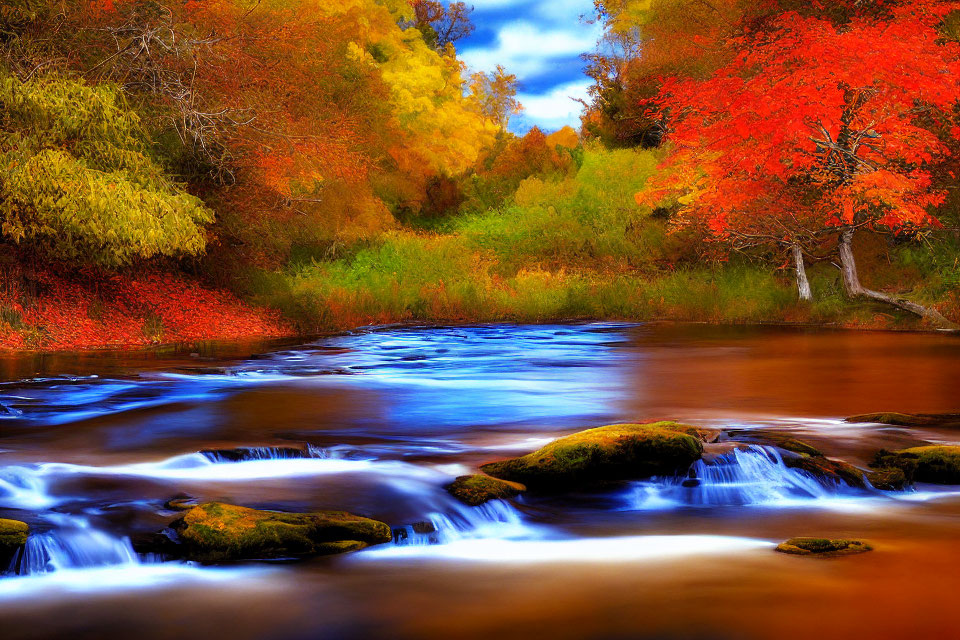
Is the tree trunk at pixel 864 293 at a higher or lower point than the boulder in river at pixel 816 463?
higher

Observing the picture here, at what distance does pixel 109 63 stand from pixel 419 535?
43.8ft

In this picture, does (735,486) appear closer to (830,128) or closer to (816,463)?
(816,463)

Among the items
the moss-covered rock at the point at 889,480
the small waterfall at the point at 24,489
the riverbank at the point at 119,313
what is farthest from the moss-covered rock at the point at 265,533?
the riverbank at the point at 119,313

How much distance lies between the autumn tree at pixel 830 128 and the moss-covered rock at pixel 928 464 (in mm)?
11292

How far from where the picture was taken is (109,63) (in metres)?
17.3

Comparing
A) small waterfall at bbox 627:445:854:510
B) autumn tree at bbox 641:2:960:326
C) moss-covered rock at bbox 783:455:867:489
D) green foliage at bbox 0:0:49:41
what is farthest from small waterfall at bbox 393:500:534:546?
autumn tree at bbox 641:2:960:326

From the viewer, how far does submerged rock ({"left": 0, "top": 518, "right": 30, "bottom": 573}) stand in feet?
18.8

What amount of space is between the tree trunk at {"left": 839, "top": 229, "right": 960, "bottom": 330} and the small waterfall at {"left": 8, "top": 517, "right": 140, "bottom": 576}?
18482 millimetres

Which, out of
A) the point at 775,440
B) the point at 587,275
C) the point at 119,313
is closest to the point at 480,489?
the point at 775,440

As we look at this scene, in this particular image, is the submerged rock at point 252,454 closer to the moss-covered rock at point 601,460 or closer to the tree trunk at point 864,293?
the moss-covered rock at point 601,460

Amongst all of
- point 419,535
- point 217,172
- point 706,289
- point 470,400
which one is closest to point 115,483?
point 419,535

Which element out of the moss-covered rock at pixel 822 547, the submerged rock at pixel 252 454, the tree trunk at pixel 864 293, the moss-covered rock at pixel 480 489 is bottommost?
the moss-covered rock at pixel 822 547

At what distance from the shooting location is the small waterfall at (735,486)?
7.52 metres

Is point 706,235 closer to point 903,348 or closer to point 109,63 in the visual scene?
point 903,348
